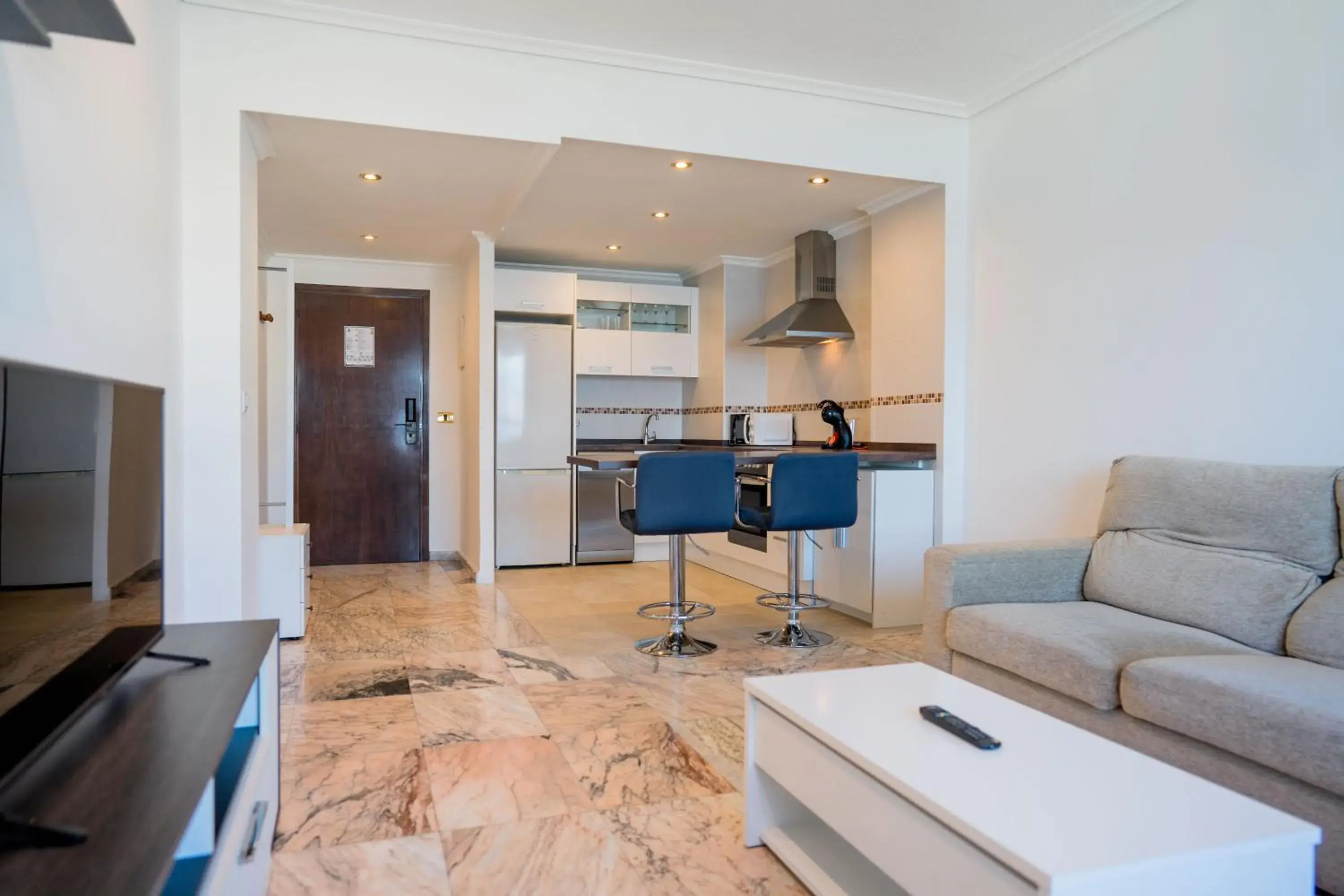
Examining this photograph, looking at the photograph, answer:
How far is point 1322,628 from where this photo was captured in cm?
223

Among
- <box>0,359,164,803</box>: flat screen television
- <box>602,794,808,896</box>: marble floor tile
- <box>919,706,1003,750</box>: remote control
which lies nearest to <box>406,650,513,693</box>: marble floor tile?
<box>602,794,808,896</box>: marble floor tile

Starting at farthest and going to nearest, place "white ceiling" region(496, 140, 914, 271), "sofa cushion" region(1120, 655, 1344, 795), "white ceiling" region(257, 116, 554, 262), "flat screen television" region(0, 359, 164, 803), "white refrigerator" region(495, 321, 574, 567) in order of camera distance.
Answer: "white refrigerator" region(495, 321, 574, 567), "white ceiling" region(496, 140, 914, 271), "white ceiling" region(257, 116, 554, 262), "sofa cushion" region(1120, 655, 1344, 795), "flat screen television" region(0, 359, 164, 803)

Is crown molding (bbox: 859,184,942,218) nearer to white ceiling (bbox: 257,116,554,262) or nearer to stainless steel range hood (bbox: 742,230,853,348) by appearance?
stainless steel range hood (bbox: 742,230,853,348)

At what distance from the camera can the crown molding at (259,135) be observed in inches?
129

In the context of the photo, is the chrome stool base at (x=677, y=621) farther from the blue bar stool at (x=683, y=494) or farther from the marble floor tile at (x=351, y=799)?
the marble floor tile at (x=351, y=799)

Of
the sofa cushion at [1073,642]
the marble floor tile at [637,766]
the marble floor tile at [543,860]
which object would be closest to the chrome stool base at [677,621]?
the marble floor tile at [637,766]

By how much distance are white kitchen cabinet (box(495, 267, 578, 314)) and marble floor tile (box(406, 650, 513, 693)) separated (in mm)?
2964

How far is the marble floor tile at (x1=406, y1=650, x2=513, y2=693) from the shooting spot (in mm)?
3330

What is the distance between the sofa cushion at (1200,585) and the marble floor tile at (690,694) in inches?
51.6

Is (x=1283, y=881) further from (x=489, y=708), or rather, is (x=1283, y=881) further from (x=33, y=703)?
(x=489, y=708)

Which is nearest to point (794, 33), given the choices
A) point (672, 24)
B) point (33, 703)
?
point (672, 24)

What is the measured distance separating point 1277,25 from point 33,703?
12.2 feet

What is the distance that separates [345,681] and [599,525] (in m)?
3.00

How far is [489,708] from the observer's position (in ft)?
10.0
